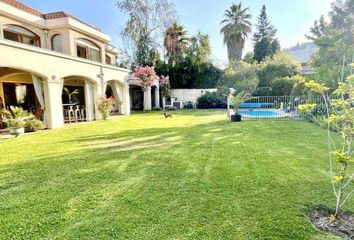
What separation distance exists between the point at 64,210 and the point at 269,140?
6630 millimetres

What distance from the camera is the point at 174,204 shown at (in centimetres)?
357

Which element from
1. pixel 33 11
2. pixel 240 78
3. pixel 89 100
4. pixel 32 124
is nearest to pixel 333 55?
pixel 240 78

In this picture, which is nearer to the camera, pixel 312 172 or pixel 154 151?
pixel 312 172

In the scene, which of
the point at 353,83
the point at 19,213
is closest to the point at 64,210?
the point at 19,213

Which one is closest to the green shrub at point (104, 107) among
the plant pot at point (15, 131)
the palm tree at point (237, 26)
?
the plant pot at point (15, 131)

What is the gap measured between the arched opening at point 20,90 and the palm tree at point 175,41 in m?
16.2

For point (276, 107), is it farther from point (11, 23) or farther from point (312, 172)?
point (11, 23)

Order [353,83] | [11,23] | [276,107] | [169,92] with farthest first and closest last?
[169,92], [276,107], [11,23], [353,83]

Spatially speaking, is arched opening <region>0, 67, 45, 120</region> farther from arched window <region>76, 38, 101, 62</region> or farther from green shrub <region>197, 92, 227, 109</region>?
green shrub <region>197, 92, 227, 109</region>

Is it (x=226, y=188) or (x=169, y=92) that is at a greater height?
(x=169, y=92)

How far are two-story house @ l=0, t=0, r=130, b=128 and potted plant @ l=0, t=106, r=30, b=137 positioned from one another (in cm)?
135


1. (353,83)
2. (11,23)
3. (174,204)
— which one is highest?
(11,23)

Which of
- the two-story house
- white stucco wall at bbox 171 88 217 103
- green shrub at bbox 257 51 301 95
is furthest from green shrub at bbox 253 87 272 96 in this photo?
the two-story house

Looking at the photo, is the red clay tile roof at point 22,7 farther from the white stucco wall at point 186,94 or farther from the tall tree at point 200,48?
the tall tree at point 200,48
